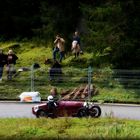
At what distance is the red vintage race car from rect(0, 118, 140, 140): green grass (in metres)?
1.60

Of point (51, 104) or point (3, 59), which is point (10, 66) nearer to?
point (3, 59)

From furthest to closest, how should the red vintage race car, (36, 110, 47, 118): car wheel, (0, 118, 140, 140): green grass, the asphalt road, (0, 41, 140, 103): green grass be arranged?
(0, 41, 140, 103): green grass
the asphalt road
(36, 110, 47, 118): car wheel
the red vintage race car
(0, 118, 140, 140): green grass

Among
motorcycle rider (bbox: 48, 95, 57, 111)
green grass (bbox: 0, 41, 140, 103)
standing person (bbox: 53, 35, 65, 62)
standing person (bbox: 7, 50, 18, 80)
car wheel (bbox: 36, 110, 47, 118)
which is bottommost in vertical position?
car wheel (bbox: 36, 110, 47, 118)

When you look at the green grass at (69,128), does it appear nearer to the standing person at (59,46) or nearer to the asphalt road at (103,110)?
the asphalt road at (103,110)

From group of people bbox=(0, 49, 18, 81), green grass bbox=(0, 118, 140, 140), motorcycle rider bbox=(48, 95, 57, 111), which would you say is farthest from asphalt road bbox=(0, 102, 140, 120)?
group of people bbox=(0, 49, 18, 81)

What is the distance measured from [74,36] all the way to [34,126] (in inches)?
597

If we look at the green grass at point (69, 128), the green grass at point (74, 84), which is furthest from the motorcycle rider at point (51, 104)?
the green grass at point (74, 84)

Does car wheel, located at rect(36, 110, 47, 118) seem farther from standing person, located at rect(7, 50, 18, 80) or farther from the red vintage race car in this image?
standing person, located at rect(7, 50, 18, 80)

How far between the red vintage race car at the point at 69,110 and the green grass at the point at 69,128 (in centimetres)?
160

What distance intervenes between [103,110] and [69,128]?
214 inches

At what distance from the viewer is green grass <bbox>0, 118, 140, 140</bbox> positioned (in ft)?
62.6

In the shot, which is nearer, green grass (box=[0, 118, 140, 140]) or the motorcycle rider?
green grass (box=[0, 118, 140, 140])

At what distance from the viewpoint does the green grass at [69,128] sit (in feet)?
62.6

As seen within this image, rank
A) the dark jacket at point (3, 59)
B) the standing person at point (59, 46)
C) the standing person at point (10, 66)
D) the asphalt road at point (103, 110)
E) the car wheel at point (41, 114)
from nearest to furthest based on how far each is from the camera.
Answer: the car wheel at point (41, 114), the asphalt road at point (103, 110), the standing person at point (10, 66), the dark jacket at point (3, 59), the standing person at point (59, 46)
